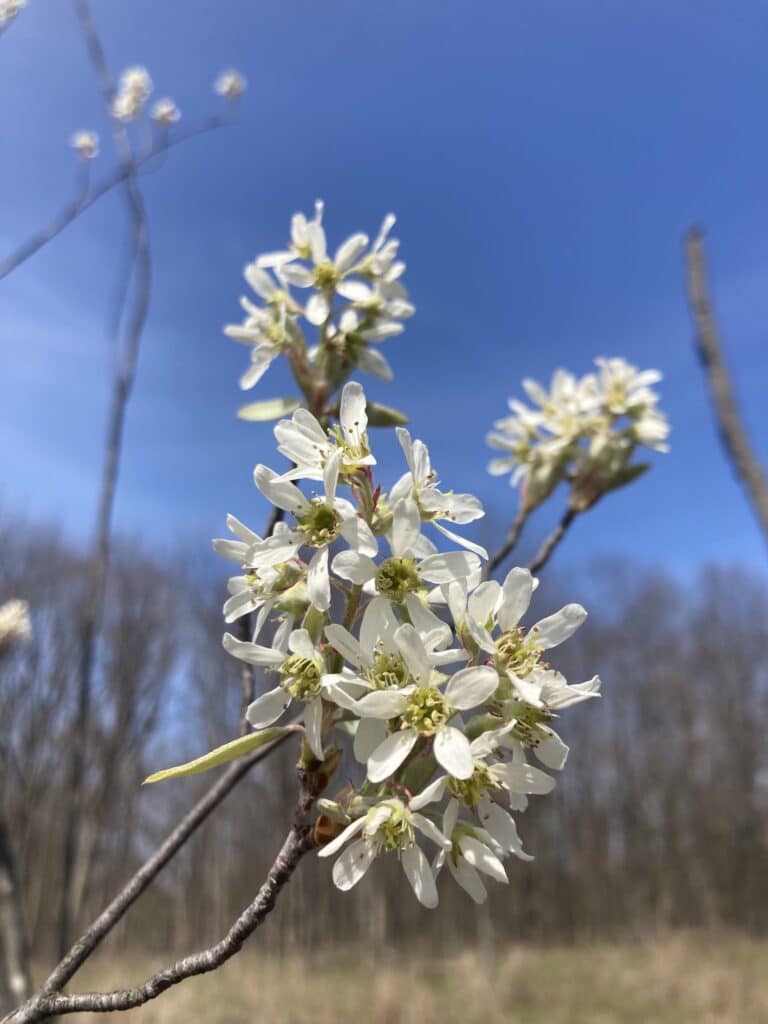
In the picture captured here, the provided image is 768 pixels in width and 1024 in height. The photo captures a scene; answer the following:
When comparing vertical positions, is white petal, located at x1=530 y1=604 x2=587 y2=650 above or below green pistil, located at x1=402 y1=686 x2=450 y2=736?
above

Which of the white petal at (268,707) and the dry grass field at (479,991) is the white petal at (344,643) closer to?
the white petal at (268,707)

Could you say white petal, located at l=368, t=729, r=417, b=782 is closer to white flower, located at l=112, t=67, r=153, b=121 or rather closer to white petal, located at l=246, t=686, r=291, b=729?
white petal, located at l=246, t=686, r=291, b=729

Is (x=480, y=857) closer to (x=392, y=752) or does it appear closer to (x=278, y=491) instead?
(x=392, y=752)

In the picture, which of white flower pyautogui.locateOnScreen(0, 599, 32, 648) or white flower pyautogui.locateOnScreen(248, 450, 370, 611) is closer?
white flower pyautogui.locateOnScreen(248, 450, 370, 611)

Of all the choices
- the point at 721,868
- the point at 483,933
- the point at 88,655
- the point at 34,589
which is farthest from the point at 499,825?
the point at 721,868

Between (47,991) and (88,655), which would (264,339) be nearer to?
(88,655)

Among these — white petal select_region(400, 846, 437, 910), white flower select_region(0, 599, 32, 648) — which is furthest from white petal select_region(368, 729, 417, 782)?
white flower select_region(0, 599, 32, 648)
